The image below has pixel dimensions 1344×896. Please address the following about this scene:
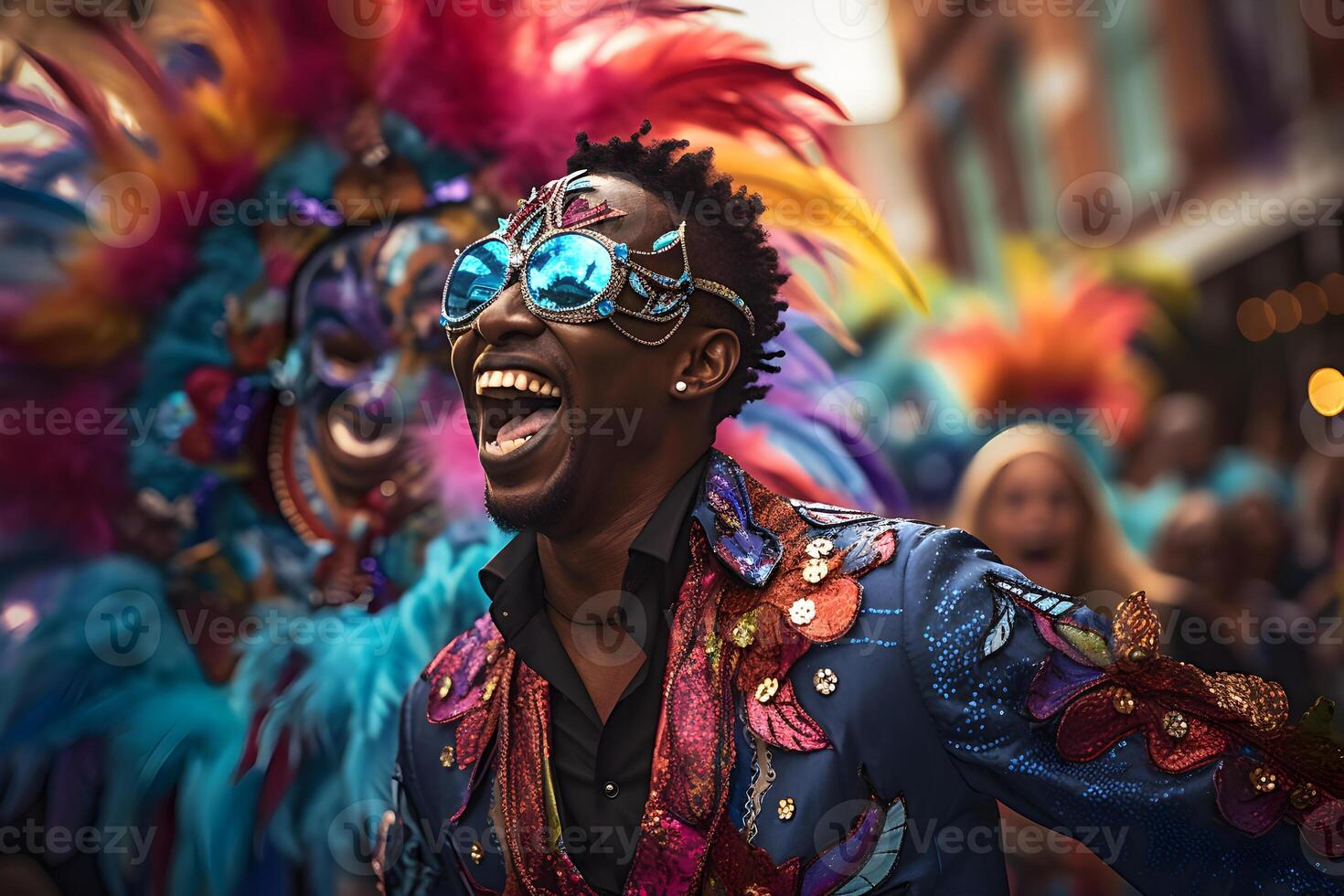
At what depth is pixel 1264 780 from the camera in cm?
202

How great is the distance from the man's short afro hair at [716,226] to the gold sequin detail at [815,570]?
36cm

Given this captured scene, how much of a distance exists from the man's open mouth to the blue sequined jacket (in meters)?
0.33

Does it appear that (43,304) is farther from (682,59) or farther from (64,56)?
(682,59)

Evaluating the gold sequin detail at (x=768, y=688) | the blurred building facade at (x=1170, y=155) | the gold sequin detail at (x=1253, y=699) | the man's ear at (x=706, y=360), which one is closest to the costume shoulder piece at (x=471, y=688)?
the gold sequin detail at (x=768, y=688)

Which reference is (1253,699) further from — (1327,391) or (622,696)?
(1327,391)

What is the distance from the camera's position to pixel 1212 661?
14.9 feet

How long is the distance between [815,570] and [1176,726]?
0.63 metres

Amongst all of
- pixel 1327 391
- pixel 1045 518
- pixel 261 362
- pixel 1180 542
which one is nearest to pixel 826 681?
pixel 261 362

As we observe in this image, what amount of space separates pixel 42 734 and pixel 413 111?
2.06 meters

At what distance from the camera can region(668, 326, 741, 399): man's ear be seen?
2.41 meters


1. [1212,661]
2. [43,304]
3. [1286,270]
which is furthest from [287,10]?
[1286,270]

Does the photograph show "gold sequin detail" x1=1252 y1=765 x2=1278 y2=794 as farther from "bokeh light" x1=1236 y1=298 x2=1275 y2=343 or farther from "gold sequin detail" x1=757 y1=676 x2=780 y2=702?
"bokeh light" x1=1236 y1=298 x2=1275 y2=343

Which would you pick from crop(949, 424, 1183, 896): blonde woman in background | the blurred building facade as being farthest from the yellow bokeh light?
crop(949, 424, 1183, 896): blonde woman in background

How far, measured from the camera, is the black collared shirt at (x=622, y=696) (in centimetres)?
229
